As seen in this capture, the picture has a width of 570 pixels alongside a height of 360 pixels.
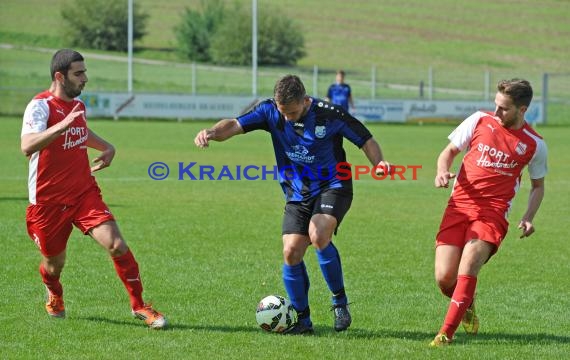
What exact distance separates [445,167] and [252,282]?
2.83 meters

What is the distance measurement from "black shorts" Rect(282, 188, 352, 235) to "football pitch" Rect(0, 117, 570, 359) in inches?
30.8

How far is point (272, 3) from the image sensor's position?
75.9 meters

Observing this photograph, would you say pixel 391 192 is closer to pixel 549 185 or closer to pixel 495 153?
pixel 549 185

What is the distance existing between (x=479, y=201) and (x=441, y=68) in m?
57.0

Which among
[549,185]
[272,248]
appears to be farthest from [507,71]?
[272,248]

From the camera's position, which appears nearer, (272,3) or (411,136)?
(411,136)

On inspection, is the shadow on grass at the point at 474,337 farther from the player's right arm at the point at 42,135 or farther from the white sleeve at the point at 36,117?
the white sleeve at the point at 36,117

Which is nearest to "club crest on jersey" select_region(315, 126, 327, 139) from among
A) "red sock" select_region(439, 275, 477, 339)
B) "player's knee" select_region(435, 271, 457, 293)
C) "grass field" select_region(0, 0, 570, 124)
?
"player's knee" select_region(435, 271, 457, 293)

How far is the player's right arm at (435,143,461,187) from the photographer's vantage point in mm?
6352

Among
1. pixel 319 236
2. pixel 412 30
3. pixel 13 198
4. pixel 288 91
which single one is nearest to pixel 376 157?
pixel 319 236

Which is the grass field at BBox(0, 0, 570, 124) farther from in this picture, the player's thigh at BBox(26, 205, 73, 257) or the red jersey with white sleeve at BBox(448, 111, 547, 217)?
the red jersey with white sleeve at BBox(448, 111, 547, 217)

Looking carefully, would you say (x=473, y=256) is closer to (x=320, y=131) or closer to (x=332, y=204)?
(x=332, y=204)

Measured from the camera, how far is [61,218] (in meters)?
6.98

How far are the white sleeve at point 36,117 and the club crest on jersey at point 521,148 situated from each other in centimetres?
323
